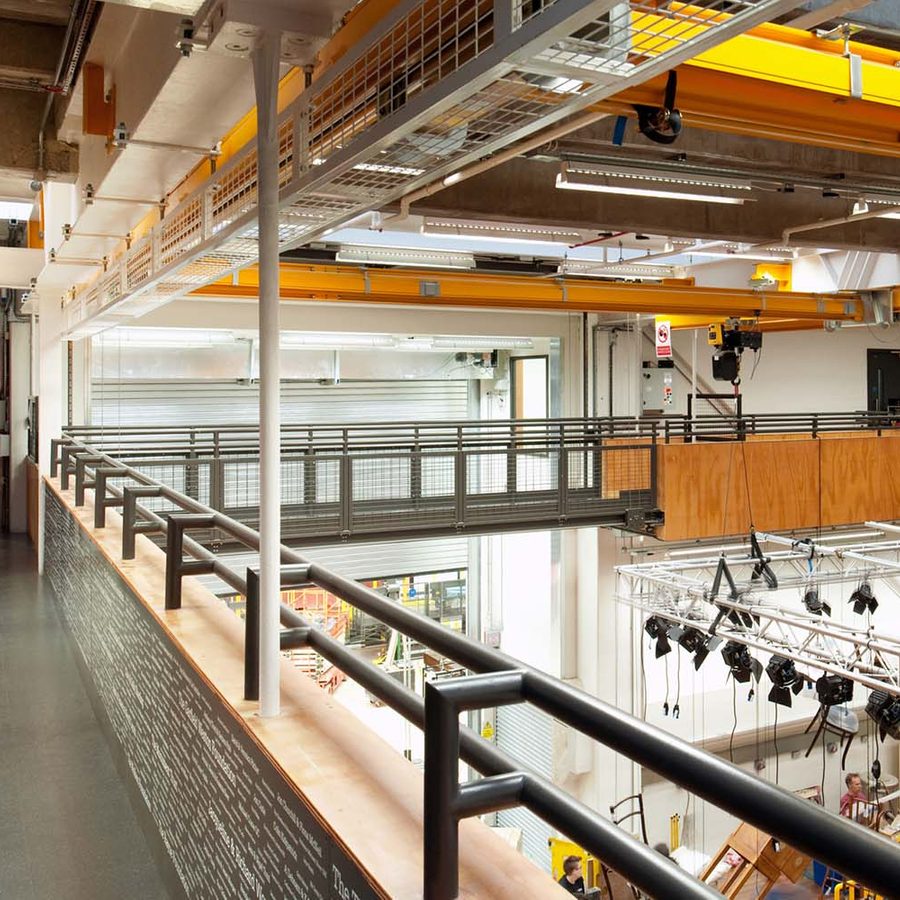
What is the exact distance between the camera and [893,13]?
12.3 feet

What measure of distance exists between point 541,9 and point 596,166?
2986 millimetres

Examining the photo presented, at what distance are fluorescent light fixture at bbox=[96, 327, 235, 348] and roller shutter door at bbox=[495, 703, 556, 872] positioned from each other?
6731 mm

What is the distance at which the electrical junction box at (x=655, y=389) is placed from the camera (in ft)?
48.3

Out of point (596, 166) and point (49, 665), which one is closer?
point (596, 166)

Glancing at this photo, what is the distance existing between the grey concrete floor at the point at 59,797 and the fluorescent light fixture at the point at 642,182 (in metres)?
3.53

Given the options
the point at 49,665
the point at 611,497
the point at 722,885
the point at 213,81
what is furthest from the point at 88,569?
the point at 722,885

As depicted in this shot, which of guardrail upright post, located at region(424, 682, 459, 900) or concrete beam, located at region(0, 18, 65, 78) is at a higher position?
concrete beam, located at region(0, 18, 65, 78)

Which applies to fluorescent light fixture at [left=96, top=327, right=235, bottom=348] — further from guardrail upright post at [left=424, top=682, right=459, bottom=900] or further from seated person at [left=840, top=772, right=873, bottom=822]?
guardrail upright post at [left=424, top=682, right=459, bottom=900]

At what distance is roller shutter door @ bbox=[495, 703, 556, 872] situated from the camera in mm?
12742

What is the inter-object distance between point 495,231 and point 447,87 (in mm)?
5026

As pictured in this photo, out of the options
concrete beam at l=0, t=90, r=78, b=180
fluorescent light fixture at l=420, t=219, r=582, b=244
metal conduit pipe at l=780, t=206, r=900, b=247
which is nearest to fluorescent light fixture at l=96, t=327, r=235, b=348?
concrete beam at l=0, t=90, r=78, b=180

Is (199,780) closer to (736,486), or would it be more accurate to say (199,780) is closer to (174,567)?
(174,567)

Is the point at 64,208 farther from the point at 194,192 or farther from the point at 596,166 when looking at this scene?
the point at 596,166

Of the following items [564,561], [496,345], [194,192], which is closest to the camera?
[194,192]
